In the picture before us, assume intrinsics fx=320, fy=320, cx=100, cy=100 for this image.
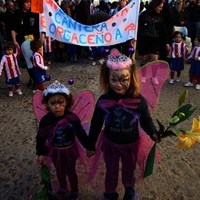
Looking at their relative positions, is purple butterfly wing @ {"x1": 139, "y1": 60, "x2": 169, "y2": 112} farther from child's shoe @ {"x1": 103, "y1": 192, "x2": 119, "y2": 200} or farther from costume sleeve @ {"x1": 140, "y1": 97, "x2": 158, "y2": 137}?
child's shoe @ {"x1": 103, "y1": 192, "x2": 119, "y2": 200}

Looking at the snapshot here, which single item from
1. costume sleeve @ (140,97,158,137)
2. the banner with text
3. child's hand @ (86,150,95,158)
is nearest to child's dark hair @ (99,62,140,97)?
costume sleeve @ (140,97,158,137)

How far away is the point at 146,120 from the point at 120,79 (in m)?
0.44

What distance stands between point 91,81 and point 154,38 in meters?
A: 1.66

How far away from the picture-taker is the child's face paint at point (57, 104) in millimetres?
2740

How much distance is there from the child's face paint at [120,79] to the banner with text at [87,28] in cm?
310

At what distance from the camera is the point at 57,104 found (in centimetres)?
274

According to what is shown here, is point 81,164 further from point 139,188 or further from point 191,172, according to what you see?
point 191,172

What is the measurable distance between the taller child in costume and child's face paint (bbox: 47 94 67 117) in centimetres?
29

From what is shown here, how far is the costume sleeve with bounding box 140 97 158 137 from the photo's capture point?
2705 mm

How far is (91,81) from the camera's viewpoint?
679 cm

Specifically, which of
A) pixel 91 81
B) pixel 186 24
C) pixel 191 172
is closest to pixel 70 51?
pixel 91 81

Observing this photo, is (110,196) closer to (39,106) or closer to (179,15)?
(39,106)

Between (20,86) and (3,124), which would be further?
(20,86)

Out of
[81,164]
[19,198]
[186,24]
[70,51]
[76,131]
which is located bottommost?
[19,198]
